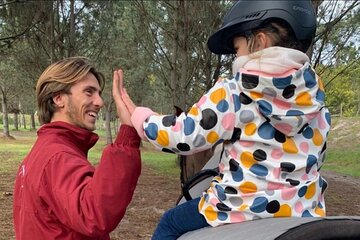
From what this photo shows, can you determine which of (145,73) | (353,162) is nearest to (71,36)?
(145,73)

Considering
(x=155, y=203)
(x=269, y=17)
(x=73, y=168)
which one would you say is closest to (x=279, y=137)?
(x=269, y=17)

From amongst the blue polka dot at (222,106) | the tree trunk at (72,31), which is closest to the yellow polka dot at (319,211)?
the blue polka dot at (222,106)

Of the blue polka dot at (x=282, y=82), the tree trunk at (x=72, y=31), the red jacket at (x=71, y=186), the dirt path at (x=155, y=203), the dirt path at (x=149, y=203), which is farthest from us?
the tree trunk at (x=72, y=31)

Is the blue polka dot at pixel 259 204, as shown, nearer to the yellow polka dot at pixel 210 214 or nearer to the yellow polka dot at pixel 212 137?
the yellow polka dot at pixel 210 214

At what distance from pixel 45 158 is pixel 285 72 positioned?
94cm

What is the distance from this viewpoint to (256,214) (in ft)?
5.45

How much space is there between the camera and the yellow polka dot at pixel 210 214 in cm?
174

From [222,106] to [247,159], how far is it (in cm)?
23

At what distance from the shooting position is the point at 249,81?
1666 millimetres

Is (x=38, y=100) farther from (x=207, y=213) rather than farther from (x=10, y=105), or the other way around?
(x=10, y=105)

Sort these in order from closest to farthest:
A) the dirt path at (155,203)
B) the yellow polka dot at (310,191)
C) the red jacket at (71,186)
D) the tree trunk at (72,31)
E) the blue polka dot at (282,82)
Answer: the red jacket at (71,186) → the blue polka dot at (282,82) → the yellow polka dot at (310,191) → the dirt path at (155,203) → the tree trunk at (72,31)

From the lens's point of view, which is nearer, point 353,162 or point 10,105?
point 353,162

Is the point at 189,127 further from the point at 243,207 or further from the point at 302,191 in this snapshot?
the point at 302,191

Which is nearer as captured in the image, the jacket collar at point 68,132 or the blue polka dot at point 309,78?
the blue polka dot at point 309,78
